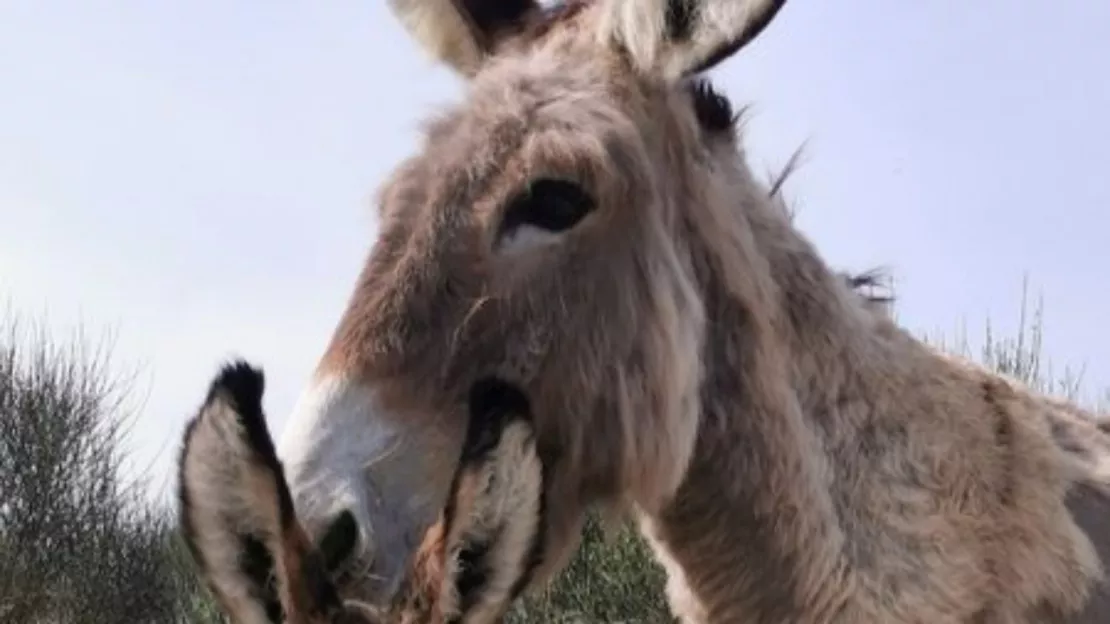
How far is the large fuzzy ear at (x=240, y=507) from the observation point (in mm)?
2389

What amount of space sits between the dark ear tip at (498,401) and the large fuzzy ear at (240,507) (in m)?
0.29

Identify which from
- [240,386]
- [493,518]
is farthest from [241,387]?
[493,518]

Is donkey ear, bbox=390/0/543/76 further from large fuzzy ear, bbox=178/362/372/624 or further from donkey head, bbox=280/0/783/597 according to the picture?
large fuzzy ear, bbox=178/362/372/624

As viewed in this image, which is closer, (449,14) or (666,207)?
(666,207)

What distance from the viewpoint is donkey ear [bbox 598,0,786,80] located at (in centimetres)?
324

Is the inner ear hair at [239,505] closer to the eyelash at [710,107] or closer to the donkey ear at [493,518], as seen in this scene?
the donkey ear at [493,518]

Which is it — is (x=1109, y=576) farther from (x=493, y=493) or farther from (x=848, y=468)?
(x=493, y=493)

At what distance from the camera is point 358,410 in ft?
9.21

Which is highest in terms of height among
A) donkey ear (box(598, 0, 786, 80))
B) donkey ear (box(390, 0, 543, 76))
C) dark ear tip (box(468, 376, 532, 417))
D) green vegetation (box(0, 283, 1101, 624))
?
green vegetation (box(0, 283, 1101, 624))

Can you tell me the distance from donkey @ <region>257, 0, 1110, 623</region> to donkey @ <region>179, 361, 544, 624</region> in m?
0.33

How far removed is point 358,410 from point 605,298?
22.6 inches

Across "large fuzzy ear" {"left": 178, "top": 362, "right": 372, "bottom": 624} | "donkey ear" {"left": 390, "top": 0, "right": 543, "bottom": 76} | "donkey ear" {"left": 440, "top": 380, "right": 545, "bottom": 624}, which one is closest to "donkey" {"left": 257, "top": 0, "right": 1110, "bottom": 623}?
"donkey ear" {"left": 390, "top": 0, "right": 543, "bottom": 76}

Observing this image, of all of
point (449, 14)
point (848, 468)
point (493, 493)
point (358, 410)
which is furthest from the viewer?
point (449, 14)

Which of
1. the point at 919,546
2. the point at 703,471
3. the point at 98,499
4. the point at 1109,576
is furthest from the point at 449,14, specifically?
the point at 98,499
